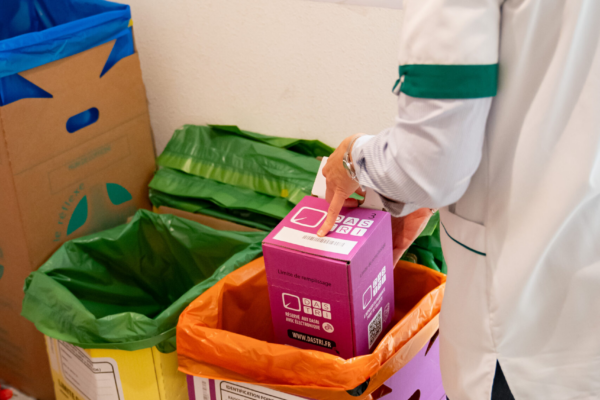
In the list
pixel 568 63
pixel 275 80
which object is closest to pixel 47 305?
pixel 275 80

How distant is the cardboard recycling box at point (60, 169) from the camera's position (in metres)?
1.19

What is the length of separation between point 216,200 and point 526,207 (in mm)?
878

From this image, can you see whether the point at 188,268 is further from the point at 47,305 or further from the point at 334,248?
Answer: the point at 334,248

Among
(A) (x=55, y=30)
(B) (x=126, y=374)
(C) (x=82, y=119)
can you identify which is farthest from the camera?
(C) (x=82, y=119)

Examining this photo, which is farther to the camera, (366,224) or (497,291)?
(366,224)

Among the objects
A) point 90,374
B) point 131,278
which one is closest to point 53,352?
point 90,374

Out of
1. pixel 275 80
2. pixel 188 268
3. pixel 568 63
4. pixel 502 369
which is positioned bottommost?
pixel 188 268

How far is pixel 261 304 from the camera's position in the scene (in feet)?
3.76

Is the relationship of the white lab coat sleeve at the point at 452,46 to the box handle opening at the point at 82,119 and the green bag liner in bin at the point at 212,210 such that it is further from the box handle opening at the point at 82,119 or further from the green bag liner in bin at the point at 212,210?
the box handle opening at the point at 82,119

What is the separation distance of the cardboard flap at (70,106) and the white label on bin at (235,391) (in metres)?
0.60

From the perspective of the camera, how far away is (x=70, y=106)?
1.26m

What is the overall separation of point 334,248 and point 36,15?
1192 millimetres

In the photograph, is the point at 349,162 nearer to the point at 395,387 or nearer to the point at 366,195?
the point at 366,195

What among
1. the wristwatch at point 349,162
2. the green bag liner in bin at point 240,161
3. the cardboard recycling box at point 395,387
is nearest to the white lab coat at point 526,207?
the wristwatch at point 349,162
